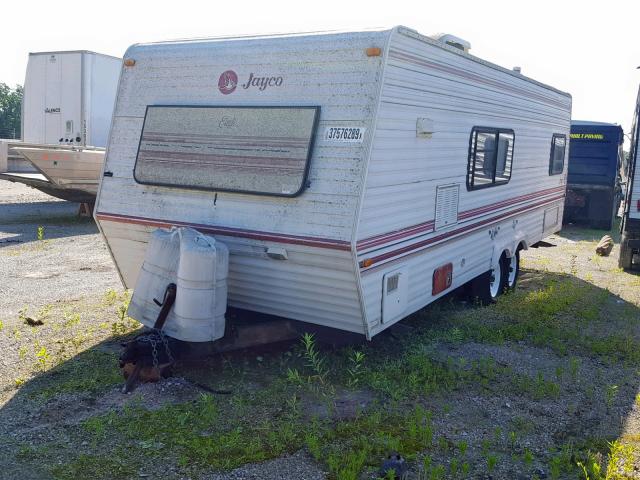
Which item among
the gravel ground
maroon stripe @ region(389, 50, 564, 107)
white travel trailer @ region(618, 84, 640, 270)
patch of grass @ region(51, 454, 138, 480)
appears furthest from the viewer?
white travel trailer @ region(618, 84, 640, 270)

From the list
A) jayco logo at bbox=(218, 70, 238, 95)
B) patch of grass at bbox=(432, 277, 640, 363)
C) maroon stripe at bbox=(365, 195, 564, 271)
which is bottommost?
patch of grass at bbox=(432, 277, 640, 363)

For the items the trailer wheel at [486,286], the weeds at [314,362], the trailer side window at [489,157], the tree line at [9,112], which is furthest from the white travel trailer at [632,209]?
the tree line at [9,112]

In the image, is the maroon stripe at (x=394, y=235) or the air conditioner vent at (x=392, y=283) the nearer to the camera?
the maroon stripe at (x=394, y=235)

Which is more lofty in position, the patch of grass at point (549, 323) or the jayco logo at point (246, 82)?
the jayco logo at point (246, 82)

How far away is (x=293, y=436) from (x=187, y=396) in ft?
3.70

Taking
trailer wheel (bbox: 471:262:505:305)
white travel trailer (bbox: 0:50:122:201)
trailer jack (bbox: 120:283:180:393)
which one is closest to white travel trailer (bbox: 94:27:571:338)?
trailer jack (bbox: 120:283:180:393)

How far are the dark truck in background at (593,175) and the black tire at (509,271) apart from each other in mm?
7835

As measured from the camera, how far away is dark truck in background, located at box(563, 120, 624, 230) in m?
16.0

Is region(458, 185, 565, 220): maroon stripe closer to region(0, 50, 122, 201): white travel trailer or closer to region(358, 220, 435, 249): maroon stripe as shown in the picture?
region(358, 220, 435, 249): maroon stripe

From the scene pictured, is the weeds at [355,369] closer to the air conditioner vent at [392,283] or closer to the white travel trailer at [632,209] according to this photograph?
the air conditioner vent at [392,283]

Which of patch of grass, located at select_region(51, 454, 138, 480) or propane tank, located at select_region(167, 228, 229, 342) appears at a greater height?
propane tank, located at select_region(167, 228, 229, 342)

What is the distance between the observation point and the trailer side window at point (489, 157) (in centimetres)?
714

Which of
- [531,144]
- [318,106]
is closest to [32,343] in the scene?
[318,106]

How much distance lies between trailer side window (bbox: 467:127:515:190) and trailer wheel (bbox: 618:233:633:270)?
131 inches
